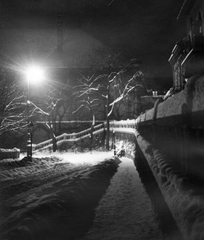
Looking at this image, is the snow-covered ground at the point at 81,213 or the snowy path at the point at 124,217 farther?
the snowy path at the point at 124,217

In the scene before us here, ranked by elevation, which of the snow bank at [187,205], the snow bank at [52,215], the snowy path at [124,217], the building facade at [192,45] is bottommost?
the snowy path at [124,217]

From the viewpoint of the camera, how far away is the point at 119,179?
39.3 ft

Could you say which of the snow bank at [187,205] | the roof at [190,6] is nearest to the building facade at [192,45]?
the roof at [190,6]

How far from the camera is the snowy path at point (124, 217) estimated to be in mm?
5441

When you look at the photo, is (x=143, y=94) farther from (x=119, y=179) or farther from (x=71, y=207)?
(x=71, y=207)

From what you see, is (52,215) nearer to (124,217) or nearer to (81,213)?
(81,213)

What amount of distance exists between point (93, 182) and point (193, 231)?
7.71 metres

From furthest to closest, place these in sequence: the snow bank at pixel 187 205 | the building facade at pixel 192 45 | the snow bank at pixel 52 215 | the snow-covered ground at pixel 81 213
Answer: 1. the building facade at pixel 192 45
2. the snow-covered ground at pixel 81 213
3. the snow bank at pixel 52 215
4. the snow bank at pixel 187 205

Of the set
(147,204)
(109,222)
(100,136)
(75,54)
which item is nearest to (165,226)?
(109,222)

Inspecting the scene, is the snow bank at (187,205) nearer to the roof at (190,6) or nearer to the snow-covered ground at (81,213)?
the snow-covered ground at (81,213)

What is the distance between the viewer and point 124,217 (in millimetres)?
6586

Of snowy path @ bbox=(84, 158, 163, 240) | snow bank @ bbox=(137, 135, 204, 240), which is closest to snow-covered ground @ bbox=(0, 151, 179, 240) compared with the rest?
snowy path @ bbox=(84, 158, 163, 240)

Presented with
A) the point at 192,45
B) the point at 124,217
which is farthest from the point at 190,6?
the point at 124,217

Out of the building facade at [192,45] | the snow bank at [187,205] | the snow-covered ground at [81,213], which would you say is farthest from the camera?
the building facade at [192,45]
